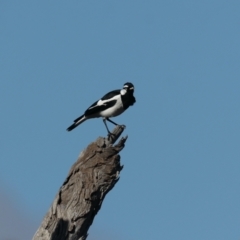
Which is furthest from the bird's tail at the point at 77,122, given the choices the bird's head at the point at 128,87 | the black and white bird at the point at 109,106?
the bird's head at the point at 128,87

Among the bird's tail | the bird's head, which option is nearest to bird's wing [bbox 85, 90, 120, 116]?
the bird's tail

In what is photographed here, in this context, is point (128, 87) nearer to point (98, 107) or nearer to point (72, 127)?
point (98, 107)

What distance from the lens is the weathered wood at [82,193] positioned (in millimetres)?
11602

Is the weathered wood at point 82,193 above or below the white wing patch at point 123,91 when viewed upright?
below

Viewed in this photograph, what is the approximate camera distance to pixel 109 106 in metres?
19.9

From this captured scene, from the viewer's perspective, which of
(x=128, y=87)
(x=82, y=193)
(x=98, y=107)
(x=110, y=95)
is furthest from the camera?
(x=128, y=87)

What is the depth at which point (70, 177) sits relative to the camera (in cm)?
1230

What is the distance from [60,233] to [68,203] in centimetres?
46

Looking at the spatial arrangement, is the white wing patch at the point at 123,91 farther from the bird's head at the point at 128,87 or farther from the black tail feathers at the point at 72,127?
the black tail feathers at the point at 72,127

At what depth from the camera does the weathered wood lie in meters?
11.6

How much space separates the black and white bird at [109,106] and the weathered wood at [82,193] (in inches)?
280

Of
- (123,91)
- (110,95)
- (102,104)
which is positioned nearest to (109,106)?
(102,104)

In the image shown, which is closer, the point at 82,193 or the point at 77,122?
the point at 82,193

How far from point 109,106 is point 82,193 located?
8.07 metres
